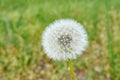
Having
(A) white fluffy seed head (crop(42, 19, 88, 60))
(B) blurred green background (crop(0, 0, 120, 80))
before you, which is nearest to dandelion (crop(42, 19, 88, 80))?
(A) white fluffy seed head (crop(42, 19, 88, 60))

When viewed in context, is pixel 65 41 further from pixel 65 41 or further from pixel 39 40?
pixel 39 40

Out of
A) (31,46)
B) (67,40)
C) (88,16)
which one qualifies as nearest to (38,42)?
(31,46)

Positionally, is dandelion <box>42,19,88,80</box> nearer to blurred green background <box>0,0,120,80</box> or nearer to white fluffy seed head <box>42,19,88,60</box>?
white fluffy seed head <box>42,19,88,60</box>

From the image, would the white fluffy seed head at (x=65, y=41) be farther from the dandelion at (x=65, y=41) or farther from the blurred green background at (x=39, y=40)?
the blurred green background at (x=39, y=40)

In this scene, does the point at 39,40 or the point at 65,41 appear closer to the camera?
the point at 65,41

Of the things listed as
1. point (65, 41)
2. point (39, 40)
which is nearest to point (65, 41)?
point (65, 41)

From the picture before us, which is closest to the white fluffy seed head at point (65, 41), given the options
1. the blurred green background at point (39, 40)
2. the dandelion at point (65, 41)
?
the dandelion at point (65, 41)
